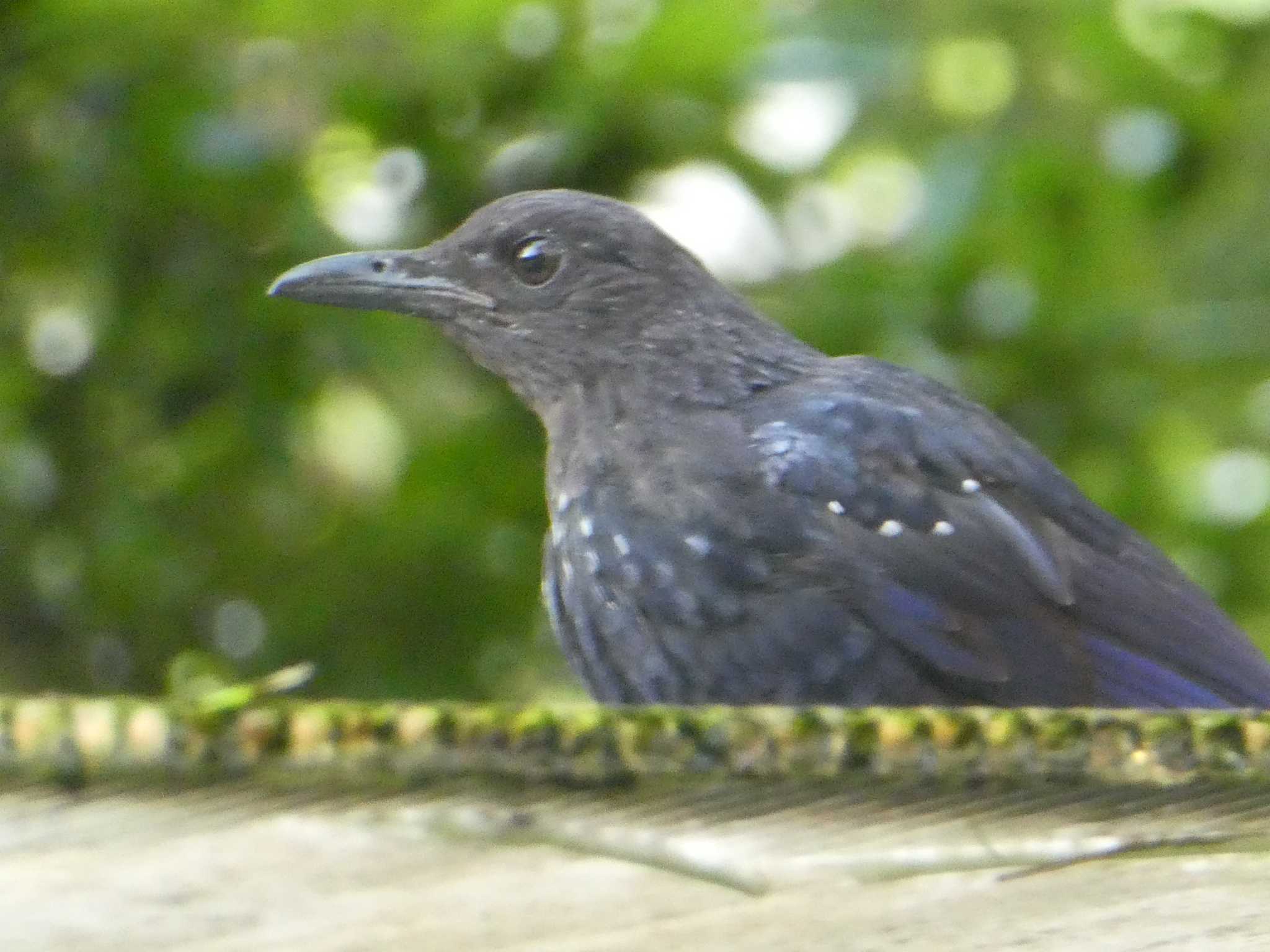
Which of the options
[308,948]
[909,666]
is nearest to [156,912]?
[308,948]

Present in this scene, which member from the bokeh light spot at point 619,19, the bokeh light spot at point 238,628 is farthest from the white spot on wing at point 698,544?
the bokeh light spot at point 238,628

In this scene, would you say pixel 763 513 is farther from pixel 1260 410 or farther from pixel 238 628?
pixel 1260 410

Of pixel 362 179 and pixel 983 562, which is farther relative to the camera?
pixel 362 179

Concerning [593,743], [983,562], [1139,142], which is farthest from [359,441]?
[593,743]

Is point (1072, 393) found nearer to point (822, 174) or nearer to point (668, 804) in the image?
point (822, 174)

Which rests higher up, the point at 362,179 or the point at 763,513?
the point at 362,179

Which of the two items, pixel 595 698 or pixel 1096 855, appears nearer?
pixel 1096 855
